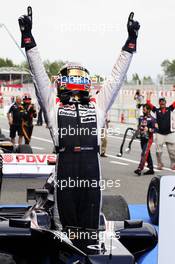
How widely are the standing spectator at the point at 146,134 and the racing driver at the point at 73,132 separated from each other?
10088 mm

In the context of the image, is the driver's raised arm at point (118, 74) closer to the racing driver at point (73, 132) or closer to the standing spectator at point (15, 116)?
the racing driver at point (73, 132)

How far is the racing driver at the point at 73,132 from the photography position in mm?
4113

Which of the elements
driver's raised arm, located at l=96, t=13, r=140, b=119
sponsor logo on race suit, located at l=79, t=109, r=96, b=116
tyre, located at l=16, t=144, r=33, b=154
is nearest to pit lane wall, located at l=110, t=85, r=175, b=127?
tyre, located at l=16, t=144, r=33, b=154

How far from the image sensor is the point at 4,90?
162ft

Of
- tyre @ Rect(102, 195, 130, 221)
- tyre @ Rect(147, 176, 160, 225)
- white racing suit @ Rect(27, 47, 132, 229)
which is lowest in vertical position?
tyre @ Rect(147, 176, 160, 225)

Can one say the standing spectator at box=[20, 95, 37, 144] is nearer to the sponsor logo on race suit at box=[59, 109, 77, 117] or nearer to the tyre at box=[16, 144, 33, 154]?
the tyre at box=[16, 144, 33, 154]

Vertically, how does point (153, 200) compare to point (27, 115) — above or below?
below

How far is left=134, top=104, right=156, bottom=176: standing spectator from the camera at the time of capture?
47.0 feet

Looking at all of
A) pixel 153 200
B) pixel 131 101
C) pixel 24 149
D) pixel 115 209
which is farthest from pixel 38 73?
pixel 131 101

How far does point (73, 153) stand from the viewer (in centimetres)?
412

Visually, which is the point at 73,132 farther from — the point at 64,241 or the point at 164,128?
the point at 164,128

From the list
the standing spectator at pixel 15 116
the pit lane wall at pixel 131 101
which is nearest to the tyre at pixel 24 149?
the standing spectator at pixel 15 116

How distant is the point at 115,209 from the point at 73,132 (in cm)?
236

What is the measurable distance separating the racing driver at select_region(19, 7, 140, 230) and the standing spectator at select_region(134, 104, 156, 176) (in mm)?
10088
